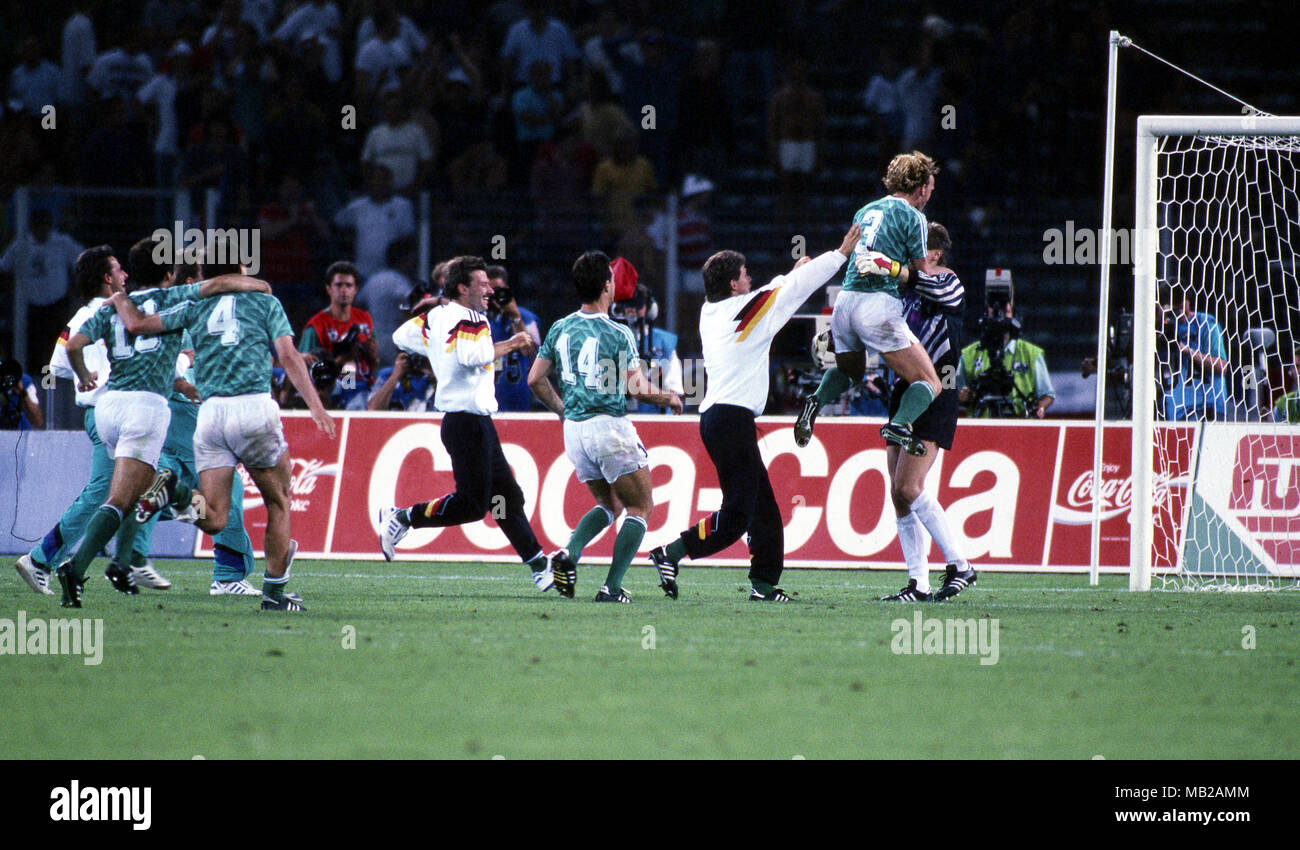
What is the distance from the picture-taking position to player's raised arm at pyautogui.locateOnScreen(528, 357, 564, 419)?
10750 mm

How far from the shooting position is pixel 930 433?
10336 millimetres

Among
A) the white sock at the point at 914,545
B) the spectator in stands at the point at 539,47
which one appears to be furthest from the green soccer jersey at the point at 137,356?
the spectator in stands at the point at 539,47

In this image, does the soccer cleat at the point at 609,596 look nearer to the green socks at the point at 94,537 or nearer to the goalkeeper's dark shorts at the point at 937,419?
the goalkeeper's dark shorts at the point at 937,419

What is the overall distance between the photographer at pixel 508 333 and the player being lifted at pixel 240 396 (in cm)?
431

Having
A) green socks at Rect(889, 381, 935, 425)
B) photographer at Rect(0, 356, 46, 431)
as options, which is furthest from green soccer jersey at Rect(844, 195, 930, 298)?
photographer at Rect(0, 356, 46, 431)

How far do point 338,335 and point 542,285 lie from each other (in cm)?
316

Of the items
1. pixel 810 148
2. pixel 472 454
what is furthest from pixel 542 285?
pixel 472 454

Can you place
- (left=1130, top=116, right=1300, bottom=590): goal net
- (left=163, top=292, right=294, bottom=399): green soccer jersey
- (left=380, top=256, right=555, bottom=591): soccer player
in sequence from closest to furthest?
1. (left=163, top=292, right=294, bottom=399): green soccer jersey
2. (left=380, top=256, right=555, bottom=591): soccer player
3. (left=1130, top=116, right=1300, bottom=590): goal net

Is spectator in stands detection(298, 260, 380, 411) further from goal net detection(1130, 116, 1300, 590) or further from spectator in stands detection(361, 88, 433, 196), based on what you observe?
goal net detection(1130, 116, 1300, 590)

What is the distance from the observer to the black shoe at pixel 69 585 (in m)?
9.41

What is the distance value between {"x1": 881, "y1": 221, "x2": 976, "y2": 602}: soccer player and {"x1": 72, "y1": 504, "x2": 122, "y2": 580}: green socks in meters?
4.74

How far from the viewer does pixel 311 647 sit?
7625 mm

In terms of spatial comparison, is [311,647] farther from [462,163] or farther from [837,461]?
[462,163]

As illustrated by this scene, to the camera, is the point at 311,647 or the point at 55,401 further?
the point at 55,401
